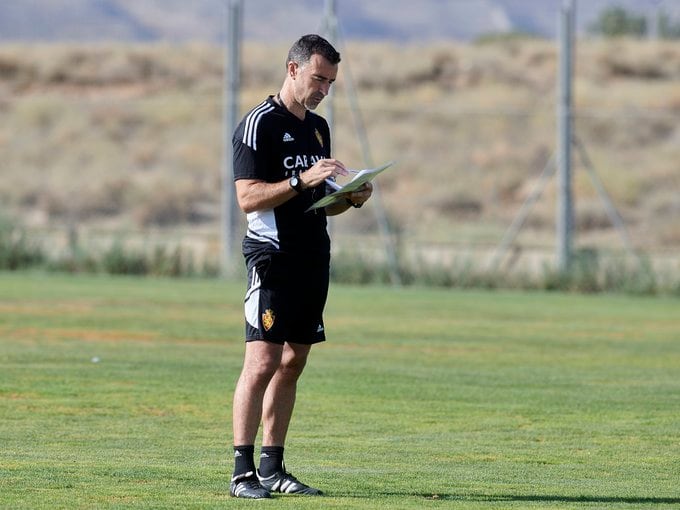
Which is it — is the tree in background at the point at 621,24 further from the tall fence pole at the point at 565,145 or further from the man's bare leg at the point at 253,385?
the man's bare leg at the point at 253,385

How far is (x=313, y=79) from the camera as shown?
7.95 metres

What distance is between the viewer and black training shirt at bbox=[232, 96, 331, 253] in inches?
312

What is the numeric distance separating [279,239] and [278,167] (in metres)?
0.38

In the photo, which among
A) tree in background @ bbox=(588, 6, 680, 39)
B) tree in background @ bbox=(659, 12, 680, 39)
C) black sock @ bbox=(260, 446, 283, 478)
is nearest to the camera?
black sock @ bbox=(260, 446, 283, 478)

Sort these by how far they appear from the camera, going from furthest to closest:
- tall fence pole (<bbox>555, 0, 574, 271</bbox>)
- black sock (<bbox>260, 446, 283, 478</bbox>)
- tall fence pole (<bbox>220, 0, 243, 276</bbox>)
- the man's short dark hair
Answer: tall fence pole (<bbox>220, 0, 243, 276</bbox>)
tall fence pole (<bbox>555, 0, 574, 271</bbox>)
black sock (<bbox>260, 446, 283, 478</bbox>)
the man's short dark hair

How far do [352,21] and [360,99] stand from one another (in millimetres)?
18213

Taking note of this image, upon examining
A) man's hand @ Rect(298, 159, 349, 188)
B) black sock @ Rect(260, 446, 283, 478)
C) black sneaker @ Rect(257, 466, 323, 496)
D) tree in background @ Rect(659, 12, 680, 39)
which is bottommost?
black sneaker @ Rect(257, 466, 323, 496)

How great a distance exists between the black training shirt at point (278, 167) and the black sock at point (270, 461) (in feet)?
3.63

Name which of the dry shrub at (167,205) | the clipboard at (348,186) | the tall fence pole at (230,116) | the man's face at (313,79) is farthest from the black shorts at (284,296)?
the dry shrub at (167,205)

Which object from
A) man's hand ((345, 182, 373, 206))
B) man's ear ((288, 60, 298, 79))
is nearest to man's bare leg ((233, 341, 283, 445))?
man's hand ((345, 182, 373, 206))

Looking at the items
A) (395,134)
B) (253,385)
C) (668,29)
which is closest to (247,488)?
(253,385)

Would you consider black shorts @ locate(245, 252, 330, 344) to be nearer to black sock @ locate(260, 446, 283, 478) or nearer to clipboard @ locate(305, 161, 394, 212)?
clipboard @ locate(305, 161, 394, 212)

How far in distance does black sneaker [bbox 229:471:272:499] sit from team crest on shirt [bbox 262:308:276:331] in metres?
0.77

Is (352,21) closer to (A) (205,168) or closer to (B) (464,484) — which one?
(A) (205,168)
